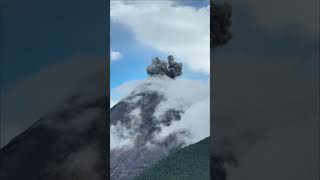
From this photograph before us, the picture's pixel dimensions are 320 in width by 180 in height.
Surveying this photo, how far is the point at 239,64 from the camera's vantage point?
5645mm

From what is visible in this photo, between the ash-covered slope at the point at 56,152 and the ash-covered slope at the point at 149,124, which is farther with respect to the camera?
the ash-covered slope at the point at 149,124

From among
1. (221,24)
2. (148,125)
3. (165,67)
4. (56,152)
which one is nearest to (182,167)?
(148,125)

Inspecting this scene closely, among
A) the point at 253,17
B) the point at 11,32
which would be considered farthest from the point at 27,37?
the point at 253,17

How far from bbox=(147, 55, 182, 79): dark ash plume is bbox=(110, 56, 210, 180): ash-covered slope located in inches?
5.4

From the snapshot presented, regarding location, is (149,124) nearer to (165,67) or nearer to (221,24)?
(165,67)

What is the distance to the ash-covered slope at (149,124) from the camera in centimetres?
968

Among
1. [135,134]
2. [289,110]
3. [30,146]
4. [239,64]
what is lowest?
[135,134]

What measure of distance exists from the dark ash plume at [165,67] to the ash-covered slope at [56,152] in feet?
13.6

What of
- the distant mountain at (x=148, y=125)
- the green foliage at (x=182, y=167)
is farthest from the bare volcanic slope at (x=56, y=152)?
the green foliage at (x=182, y=167)

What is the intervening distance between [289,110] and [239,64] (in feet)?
3.02

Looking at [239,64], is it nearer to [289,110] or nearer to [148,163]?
[289,110]

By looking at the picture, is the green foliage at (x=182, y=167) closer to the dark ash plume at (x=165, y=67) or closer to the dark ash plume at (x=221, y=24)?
the dark ash plume at (x=165, y=67)

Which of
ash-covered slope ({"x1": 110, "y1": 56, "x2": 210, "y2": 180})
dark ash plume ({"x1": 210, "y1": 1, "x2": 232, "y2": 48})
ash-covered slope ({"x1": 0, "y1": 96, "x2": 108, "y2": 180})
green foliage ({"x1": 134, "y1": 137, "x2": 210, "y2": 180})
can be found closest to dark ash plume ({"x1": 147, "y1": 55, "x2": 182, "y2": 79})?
ash-covered slope ({"x1": 110, "y1": 56, "x2": 210, "y2": 180})

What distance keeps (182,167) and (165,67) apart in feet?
8.13
